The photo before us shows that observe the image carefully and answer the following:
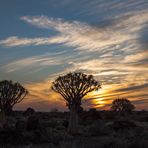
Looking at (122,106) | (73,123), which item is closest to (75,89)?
(73,123)

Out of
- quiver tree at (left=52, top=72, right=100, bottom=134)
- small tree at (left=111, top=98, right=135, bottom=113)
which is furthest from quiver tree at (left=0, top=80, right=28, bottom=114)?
small tree at (left=111, top=98, right=135, bottom=113)

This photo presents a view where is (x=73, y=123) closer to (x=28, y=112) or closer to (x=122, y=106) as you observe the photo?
(x=122, y=106)

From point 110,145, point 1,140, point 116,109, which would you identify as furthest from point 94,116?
point 110,145

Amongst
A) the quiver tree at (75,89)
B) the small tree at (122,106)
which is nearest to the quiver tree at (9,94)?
the quiver tree at (75,89)

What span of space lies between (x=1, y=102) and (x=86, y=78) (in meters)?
8.88

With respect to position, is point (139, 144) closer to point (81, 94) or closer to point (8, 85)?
point (81, 94)

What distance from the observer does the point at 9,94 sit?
3700 cm

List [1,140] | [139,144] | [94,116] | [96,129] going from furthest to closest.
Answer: [94,116] < [96,129] < [1,140] < [139,144]

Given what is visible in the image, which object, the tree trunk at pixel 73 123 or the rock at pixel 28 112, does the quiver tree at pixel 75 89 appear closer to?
the tree trunk at pixel 73 123

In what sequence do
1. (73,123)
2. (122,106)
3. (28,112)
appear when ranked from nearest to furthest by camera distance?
(73,123) → (122,106) → (28,112)

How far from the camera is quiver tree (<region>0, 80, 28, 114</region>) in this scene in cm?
3653

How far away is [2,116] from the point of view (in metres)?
36.3

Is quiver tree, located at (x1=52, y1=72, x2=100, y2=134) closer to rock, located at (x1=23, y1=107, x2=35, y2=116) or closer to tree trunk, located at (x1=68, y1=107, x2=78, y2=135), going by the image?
tree trunk, located at (x1=68, y1=107, x2=78, y2=135)

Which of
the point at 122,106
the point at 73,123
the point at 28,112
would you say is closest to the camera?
the point at 73,123
